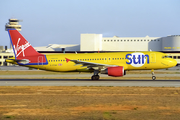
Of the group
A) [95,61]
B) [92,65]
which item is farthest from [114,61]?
[92,65]

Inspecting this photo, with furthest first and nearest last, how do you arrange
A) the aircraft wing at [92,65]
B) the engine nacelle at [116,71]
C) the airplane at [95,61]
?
the airplane at [95,61], the aircraft wing at [92,65], the engine nacelle at [116,71]

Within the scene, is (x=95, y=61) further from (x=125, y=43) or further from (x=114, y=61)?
(x=125, y=43)

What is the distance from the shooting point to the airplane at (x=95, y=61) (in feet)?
112

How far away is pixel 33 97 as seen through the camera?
21344 mm

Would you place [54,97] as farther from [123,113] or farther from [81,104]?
[123,113]

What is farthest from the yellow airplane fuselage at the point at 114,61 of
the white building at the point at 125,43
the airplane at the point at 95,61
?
the white building at the point at 125,43

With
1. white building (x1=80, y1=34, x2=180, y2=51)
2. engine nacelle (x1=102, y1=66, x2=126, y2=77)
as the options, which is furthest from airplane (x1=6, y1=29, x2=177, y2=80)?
white building (x1=80, y1=34, x2=180, y2=51)

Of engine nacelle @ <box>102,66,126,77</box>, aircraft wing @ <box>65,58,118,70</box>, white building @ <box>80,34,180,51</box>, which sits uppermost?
white building @ <box>80,34,180,51</box>

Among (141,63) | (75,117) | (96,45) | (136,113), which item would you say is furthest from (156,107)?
(96,45)

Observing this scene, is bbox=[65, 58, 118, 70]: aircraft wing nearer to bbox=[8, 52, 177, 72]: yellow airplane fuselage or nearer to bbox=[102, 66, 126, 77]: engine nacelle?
bbox=[8, 52, 177, 72]: yellow airplane fuselage

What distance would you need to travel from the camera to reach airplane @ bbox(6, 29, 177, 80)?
112 ft

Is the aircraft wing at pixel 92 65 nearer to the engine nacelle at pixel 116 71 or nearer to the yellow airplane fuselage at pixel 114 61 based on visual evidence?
the yellow airplane fuselage at pixel 114 61

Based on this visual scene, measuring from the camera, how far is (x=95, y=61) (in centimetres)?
3506

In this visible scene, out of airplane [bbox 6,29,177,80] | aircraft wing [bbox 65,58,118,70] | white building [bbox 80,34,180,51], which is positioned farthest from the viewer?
white building [bbox 80,34,180,51]
